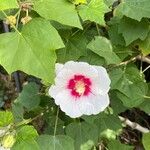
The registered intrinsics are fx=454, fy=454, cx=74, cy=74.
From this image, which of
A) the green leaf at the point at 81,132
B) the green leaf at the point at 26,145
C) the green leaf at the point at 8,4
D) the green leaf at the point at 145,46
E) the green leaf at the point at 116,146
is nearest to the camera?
the green leaf at the point at 8,4

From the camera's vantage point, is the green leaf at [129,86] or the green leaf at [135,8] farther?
the green leaf at [129,86]

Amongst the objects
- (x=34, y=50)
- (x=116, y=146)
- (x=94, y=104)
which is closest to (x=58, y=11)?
(x=34, y=50)

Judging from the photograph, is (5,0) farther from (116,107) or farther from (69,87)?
(116,107)

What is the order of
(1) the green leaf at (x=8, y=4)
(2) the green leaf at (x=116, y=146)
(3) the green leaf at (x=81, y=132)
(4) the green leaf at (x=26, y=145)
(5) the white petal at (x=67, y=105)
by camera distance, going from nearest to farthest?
(1) the green leaf at (x=8, y=4)
(4) the green leaf at (x=26, y=145)
(5) the white petal at (x=67, y=105)
(3) the green leaf at (x=81, y=132)
(2) the green leaf at (x=116, y=146)

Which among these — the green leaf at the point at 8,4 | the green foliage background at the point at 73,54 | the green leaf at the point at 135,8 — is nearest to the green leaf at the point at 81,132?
the green foliage background at the point at 73,54

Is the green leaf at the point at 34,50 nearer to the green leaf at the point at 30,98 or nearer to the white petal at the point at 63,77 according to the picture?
the white petal at the point at 63,77

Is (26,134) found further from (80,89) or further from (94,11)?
(94,11)
